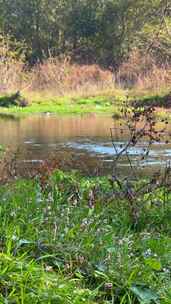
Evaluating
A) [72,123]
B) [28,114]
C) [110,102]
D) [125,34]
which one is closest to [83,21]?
[125,34]

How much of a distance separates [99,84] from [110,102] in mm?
2953

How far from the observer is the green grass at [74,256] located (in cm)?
346

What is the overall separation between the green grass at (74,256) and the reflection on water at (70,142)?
2998mm

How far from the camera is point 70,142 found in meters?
15.6

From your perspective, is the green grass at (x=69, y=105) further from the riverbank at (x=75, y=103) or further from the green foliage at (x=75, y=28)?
the green foliage at (x=75, y=28)

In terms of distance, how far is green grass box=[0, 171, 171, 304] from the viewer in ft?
11.3

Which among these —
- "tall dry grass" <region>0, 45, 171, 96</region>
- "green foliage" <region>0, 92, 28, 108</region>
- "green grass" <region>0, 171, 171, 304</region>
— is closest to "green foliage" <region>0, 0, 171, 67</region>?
"tall dry grass" <region>0, 45, 171, 96</region>

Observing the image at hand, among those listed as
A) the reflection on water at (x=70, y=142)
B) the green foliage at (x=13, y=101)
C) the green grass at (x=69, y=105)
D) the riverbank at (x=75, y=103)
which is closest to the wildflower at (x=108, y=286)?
the reflection on water at (x=70, y=142)

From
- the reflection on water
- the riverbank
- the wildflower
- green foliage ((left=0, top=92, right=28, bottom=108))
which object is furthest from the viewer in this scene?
green foliage ((left=0, top=92, right=28, bottom=108))

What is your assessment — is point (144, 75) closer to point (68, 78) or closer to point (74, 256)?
point (68, 78)

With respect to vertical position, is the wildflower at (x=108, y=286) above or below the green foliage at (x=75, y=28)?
below

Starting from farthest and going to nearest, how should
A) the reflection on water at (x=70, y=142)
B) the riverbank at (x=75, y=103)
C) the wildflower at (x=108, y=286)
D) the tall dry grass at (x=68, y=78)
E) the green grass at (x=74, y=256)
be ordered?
1. the tall dry grass at (x=68, y=78)
2. the riverbank at (x=75, y=103)
3. the reflection on water at (x=70, y=142)
4. the wildflower at (x=108, y=286)
5. the green grass at (x=74, y=256)

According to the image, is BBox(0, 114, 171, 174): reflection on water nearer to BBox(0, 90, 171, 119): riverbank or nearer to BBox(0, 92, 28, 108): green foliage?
BBox(0, 90, 171, 119): riverbank

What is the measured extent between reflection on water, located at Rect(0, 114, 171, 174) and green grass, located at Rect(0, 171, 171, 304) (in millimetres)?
2998
